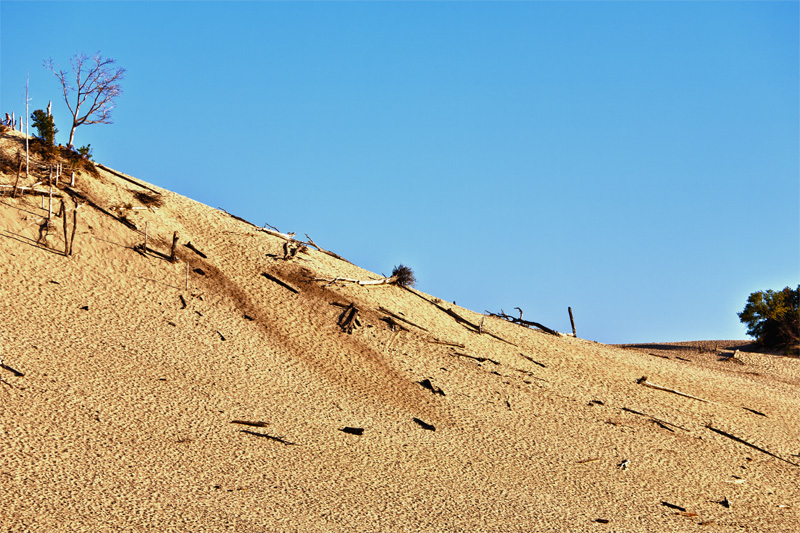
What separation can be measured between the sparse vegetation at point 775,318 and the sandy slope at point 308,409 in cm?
826

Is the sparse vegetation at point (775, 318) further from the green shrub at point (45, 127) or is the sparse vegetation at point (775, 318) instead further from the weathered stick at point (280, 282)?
the green shrub at point (45, 127)

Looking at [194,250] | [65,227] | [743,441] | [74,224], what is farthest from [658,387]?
[65,227]

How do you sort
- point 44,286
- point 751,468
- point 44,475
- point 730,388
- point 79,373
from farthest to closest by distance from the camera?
point 730,388 < point 44,286 < point 751,468 < point 79,373 < point 44,475

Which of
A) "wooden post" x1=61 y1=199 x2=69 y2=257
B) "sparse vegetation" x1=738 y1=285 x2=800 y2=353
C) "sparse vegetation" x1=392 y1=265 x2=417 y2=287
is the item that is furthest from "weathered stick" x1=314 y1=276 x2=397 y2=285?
"sparse vegetation" x1=738 y1=285 x2=800 y2=353

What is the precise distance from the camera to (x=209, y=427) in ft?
63.7

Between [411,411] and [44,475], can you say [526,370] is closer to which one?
[411,411]

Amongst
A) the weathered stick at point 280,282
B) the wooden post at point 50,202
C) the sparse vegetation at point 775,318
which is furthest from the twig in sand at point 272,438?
the sparse vegetation at point 775,318

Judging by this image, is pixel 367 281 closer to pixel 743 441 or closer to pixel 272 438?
pixel 272 438

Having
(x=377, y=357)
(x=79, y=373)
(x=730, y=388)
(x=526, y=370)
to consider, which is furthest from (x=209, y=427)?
(x=730, y=388)

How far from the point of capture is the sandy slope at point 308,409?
16.0 m

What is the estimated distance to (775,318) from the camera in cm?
4284

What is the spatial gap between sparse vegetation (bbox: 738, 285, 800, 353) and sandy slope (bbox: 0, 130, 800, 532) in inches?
325

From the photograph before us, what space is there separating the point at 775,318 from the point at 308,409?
32.2 m

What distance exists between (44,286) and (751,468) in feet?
77.3
